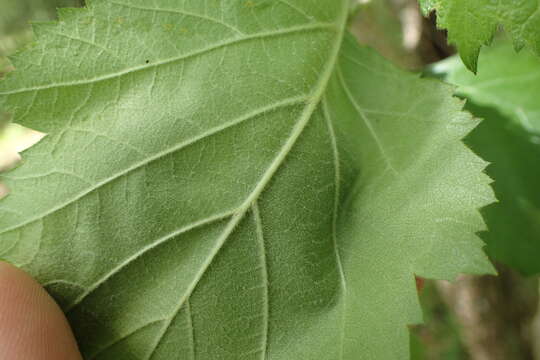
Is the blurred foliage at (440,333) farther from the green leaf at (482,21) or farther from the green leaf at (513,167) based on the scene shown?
the green leaf at (482,21)

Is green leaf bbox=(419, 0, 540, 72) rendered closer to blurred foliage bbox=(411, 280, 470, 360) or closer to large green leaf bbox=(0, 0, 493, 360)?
large green leaf bbox=(0, 0, 493, 360)

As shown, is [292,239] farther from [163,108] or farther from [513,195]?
[513,195]

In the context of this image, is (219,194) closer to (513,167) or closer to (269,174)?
(269,174)

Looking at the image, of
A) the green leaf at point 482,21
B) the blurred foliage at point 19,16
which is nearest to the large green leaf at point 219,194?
the green leaf at point 482,21

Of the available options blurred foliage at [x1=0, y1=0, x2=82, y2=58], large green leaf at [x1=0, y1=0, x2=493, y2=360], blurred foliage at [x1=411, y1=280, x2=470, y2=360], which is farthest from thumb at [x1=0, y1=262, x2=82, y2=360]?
blurred foliage at [x1=411, y1=280, x2=470, y2=360]

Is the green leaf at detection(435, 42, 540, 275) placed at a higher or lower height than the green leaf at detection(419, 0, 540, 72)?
lower

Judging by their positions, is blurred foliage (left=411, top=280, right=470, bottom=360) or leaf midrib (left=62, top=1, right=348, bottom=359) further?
blurred foliage (left=411, top=280, right=470, bottom=360)
